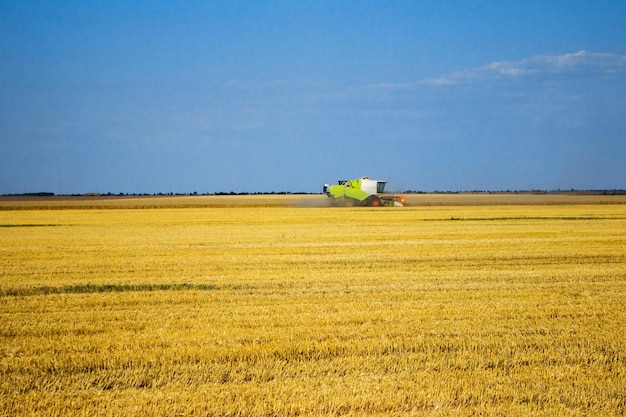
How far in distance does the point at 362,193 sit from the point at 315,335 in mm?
45336

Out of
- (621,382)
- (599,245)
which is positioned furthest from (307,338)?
(599,245)

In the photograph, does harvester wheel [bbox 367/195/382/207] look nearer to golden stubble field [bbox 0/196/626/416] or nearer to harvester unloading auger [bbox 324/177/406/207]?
harvester unloading auger [bbox 324/177/406/207]

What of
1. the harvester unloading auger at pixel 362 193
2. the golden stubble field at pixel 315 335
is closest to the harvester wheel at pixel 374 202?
the harvester unloading auger at pixel 362 193

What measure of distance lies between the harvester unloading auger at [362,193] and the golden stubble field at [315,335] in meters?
36.0

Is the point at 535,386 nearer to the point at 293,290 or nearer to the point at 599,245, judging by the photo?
the point at 293,290

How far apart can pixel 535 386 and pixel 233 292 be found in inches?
259

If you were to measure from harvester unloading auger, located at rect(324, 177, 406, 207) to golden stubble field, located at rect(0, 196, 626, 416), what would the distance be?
3595 centimetres

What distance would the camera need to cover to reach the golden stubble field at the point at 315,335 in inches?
239

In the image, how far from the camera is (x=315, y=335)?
8336 mm

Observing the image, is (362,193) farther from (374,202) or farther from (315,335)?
(315,335)

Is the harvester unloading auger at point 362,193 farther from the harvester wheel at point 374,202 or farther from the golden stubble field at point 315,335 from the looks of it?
the golden stubble field at point 315,335

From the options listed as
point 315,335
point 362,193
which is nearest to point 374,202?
point 362,193

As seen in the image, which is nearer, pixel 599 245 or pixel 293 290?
pixel 293 290

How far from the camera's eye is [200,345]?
7.90m
